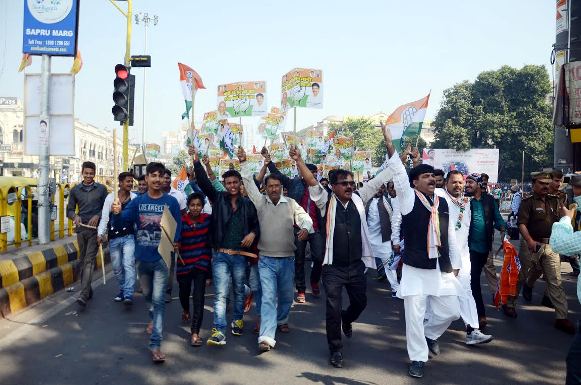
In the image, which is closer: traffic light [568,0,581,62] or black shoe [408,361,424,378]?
black shoe [408,361,424,378]

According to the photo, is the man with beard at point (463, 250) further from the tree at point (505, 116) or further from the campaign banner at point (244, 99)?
the tree at point (505, 116)

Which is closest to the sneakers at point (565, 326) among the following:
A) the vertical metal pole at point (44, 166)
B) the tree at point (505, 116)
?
the vertical metal pole at point (44, 166)

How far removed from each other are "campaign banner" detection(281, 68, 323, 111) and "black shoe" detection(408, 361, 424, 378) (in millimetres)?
7318

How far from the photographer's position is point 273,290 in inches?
212

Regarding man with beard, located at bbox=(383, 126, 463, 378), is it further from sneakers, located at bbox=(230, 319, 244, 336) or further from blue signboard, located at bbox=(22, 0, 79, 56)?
blue signboard, located at bbox=(22, 0, 79, 56)

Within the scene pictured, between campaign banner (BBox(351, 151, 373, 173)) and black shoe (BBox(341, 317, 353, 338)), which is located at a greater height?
campaign banner (BBox(351, 151, 373, 173))

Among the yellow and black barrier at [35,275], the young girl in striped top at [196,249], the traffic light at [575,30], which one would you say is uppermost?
the traffic light at [575,30]

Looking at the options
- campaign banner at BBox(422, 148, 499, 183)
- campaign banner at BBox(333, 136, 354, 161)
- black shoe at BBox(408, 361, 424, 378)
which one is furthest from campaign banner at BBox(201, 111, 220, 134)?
campaign banner at BBox(422, 148, 499, 183)

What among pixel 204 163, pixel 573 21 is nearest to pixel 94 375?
pixel 204 163

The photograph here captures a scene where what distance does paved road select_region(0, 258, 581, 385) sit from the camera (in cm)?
436

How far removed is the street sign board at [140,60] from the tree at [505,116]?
32.8 m

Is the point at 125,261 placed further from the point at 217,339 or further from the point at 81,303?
the point at 217,339

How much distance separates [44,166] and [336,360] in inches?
267

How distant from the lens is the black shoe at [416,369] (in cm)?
437
